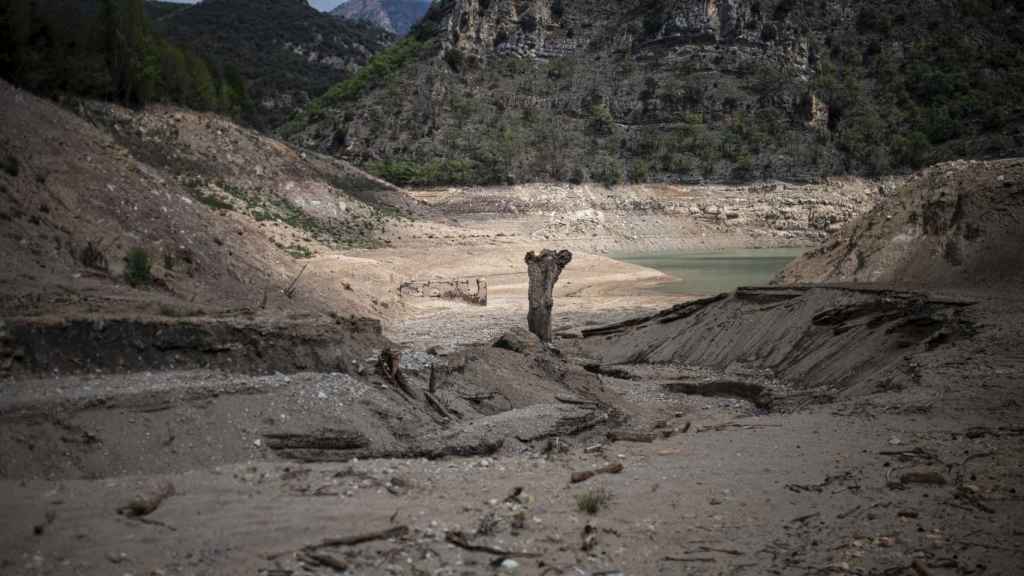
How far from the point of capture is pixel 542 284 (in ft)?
49.1

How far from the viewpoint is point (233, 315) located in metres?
7.72

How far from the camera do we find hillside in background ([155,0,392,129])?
11825cm

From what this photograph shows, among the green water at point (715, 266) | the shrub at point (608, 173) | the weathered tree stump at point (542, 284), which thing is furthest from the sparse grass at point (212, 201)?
the shrub at point (608, 173)

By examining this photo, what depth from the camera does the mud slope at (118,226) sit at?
381 inches

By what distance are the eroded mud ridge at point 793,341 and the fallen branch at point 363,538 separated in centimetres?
682

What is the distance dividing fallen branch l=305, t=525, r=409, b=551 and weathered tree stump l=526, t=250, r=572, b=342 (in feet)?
34.1

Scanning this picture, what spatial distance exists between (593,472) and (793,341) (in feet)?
25.4

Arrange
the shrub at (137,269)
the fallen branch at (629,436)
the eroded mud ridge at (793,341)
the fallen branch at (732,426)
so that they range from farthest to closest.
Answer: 1. the shrub at (137,269)
2. the eroded mud ridge at (793,341)
3. the fallen branch at (732,426)
4. the fallen branch at (629,436)

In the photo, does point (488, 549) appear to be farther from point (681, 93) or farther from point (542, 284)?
point (681, 93)

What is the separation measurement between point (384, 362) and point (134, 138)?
33.2m

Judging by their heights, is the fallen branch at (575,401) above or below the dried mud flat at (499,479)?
below

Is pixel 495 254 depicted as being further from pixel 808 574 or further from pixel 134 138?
pixel 808 574

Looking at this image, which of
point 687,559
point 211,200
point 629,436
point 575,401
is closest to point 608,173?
point 211,200

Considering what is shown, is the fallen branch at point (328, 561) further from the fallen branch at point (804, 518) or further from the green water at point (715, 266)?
the green water at point (715, 266)
